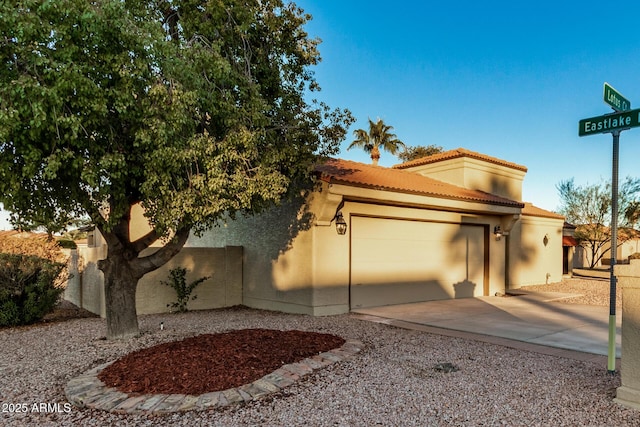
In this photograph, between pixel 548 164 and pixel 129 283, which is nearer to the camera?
pixel 129 283

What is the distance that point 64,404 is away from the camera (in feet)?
14.4

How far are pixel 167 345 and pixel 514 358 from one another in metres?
5.25

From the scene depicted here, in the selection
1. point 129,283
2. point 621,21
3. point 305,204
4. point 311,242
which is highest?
point 621,21

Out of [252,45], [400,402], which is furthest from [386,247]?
[400,402]

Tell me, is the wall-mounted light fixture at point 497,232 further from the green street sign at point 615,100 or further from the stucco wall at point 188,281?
the green street sign at point 615,100

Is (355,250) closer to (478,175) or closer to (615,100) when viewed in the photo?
(615,100)

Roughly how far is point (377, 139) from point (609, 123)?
27916 mm

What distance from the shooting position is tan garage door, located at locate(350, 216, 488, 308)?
1093cm

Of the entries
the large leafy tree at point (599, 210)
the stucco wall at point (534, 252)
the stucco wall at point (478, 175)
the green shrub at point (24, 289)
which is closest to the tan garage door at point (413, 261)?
the stucco wall at point (478, 175)

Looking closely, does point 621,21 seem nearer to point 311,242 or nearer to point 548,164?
point 548,164

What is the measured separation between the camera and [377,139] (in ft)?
107

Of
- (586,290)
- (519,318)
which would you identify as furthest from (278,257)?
(586,290)

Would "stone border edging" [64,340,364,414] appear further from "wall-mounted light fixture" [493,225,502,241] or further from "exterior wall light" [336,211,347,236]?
"wall-mounted light fixture" [493,225,502,241]

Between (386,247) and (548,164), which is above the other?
(548,164)
